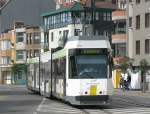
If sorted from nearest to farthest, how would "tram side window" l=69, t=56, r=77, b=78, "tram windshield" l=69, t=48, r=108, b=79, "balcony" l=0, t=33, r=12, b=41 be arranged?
"tram windshield" l=69, t=48, r=108, b=79 < "tram side window" l=69, t=56, r=77, b=78 < "balcony" l=0, t=33, r=12, b=41

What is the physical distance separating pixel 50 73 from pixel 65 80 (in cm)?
776

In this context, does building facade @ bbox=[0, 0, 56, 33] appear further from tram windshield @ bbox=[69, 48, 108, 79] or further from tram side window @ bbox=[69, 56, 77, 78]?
tram windshield @ bbox=[69, 48, 108, 79]

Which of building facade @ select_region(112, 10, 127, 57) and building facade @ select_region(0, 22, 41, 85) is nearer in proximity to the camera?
building facade @ select_region(112, 10, 127, 57)

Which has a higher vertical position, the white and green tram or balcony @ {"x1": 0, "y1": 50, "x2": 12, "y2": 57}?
balcony @ {"x1": 0, "y1": 50, "x2": 12, "y2": 57}

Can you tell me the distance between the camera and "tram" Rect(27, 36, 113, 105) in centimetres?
3008

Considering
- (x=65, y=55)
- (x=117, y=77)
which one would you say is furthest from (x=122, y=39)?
(x=65, y=55)

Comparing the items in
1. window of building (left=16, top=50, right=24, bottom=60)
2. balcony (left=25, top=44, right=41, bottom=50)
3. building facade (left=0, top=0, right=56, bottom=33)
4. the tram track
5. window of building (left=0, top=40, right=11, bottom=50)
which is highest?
building facade (left=0, top=0, right=56, bottom=33)

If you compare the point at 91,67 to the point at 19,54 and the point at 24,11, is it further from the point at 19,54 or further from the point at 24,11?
the point at 24,11

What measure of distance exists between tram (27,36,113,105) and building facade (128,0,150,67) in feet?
133

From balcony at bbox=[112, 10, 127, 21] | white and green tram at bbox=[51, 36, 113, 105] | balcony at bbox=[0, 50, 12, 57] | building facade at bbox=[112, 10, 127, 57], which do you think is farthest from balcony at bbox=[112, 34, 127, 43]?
white and green tram at bbox=[51, 36, 113, 105]

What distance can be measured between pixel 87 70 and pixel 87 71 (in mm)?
58

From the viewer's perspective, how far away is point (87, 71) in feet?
100

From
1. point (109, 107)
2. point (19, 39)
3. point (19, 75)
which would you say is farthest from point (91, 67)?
point (19, 39)

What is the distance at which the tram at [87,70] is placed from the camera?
98.7 feet
